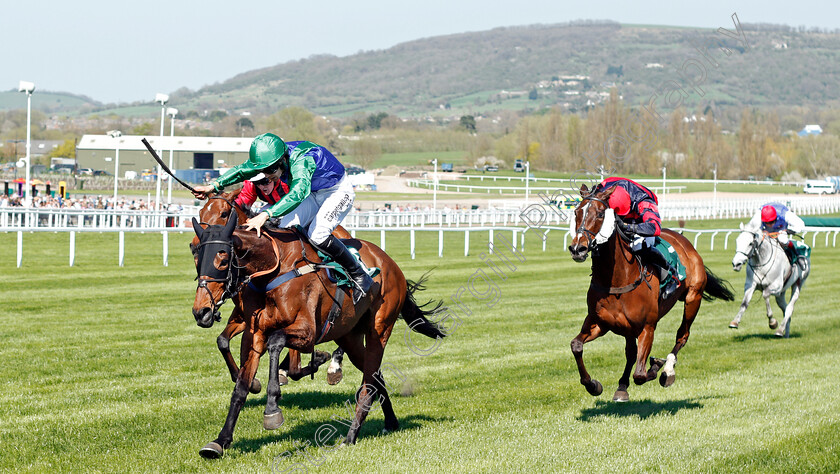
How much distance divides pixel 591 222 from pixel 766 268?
6772 mm

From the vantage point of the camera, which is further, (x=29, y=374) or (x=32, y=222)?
(x=32, y=222)

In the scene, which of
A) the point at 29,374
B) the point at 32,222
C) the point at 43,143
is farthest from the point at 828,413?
the point at 43,143

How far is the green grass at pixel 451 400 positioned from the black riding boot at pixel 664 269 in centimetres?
91

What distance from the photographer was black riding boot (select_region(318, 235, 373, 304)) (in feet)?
17.7

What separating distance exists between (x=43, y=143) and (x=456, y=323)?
4731 inches

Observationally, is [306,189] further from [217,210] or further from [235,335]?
[235,335]

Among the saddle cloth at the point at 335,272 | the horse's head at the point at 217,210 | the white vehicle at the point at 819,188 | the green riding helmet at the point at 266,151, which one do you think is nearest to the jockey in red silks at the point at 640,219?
the saddle cloth at the point at 335,272

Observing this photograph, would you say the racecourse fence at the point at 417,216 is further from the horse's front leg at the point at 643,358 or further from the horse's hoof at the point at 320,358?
the horse's hoof at the point at 320,358

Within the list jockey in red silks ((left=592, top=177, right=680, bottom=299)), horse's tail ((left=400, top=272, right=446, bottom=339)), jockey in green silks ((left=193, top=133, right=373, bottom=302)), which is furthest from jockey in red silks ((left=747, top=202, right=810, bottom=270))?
jockey in green silks ((left=193, top=133, right=373, bottom=302))

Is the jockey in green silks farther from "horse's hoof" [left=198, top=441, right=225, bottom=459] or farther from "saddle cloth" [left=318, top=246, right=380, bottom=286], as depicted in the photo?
"horse's hoof" [left=198, top=441, right=225, bottom=459]

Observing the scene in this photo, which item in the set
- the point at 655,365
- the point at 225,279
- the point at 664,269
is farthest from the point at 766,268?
the point at 225,279

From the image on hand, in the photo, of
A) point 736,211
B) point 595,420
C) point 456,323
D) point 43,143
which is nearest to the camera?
point 595,420

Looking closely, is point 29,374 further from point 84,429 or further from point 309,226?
point 309,226

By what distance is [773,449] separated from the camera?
5.56 meters
